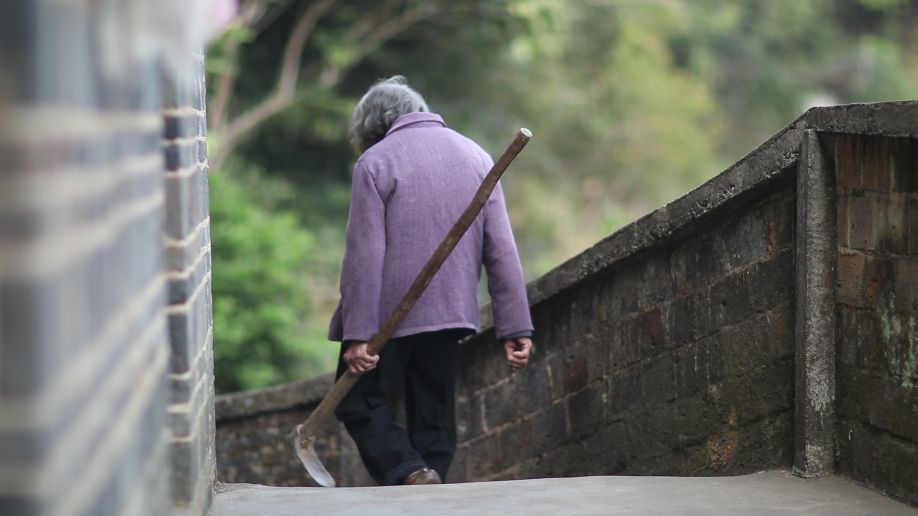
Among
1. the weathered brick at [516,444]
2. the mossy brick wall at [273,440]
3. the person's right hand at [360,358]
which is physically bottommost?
the mossy brick wall at [273,440]

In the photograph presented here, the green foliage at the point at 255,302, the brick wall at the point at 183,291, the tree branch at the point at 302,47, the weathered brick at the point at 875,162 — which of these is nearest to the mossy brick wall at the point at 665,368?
the weathered brick at the point at 875,162

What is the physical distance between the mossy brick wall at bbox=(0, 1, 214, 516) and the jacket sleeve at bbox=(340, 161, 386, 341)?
160 cm

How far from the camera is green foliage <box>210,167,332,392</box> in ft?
34.9

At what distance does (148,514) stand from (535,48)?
12682 millimetres

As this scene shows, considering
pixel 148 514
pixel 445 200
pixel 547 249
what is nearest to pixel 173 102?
pixel 148 514

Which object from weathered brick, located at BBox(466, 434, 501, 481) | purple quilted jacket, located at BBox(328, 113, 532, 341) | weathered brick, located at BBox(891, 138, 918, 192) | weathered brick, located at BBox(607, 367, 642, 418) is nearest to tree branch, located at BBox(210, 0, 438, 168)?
weathered brick, located at BBox(466, 434, 501, 481)

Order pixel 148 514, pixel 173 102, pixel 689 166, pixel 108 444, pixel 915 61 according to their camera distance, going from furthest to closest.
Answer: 1. pixel 915 61
2. pixel 689 166
3. pixel 173 102
4. pixel 148 514
5. pixel 108 444

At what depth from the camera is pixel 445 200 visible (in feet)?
15.7

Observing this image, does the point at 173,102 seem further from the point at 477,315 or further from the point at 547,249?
the point at 547,249

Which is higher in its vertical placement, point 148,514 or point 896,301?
point 896,301

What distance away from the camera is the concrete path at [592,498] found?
357cm

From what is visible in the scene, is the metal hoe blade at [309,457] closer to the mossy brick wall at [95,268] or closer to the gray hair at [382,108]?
the gray hair at [382,108]

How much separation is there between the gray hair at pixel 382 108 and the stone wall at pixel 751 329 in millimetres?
1000

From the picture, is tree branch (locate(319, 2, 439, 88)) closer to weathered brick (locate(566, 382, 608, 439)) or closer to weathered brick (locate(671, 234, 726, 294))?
weathered brick (locate(566, 382, 608, 439))
